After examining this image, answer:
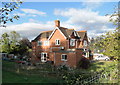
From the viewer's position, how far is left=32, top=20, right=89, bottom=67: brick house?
25516mm

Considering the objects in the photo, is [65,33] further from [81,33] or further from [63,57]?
[63,57]

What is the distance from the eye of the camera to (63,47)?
28.8m

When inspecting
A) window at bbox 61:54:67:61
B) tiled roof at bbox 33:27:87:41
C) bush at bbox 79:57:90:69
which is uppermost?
tiled roof at bbox 33:27:87:41

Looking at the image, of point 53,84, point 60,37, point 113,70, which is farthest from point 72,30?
point 113,70

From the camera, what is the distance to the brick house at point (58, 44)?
83.7 ft

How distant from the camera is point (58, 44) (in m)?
29.9

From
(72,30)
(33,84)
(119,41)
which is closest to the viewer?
(119,41)

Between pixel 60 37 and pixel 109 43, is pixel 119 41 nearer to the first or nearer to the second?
pixel 109 43

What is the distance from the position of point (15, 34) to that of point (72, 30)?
18.7 m

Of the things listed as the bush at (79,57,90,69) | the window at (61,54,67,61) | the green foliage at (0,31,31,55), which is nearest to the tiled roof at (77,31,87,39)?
the window at (61,54,67,61)

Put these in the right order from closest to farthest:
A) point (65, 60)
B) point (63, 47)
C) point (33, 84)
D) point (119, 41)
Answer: point (119, 41), point (33, 84), point (65, 60), point (63, 47)

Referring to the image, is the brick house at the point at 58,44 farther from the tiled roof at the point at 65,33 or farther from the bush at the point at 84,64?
the bush at the point at 84,64

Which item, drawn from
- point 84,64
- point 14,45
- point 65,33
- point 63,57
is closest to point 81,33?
point 65,33

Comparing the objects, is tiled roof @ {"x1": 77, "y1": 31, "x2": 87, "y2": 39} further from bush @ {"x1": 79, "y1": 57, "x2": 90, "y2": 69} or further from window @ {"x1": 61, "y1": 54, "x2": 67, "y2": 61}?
bush @ {"x1": 79, "y1": 57, "x2": 90, "y2": 69}
